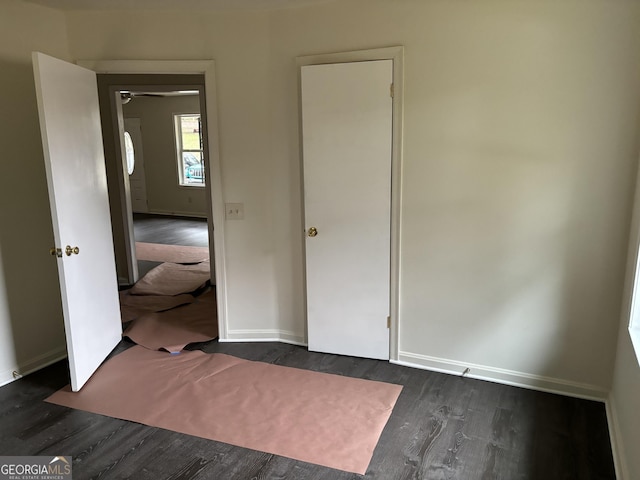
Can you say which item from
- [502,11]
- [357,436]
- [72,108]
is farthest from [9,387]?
[502,11]

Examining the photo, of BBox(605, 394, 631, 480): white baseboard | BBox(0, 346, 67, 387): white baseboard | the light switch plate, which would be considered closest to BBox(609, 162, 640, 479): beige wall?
BBox(605, 394, 631, 480): white baseboard

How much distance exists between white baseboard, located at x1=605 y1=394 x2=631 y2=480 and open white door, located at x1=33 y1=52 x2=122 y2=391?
2873mm

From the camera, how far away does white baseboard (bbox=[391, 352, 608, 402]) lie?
2.72 m

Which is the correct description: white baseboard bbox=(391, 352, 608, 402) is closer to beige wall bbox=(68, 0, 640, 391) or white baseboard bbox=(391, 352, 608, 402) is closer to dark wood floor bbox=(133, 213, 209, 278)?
beige wall bbox=(68, 0, 640, 391)

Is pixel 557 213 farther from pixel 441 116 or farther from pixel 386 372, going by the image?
pixel 386 372

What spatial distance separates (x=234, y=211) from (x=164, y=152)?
7385 millimetres

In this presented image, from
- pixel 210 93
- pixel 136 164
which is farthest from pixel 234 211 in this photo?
pixel 136 164

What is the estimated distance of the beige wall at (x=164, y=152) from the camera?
9898mm

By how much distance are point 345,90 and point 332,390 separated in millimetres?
1879

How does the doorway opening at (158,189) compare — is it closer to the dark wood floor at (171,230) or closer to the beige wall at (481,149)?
the dark wood floor at (171,230)

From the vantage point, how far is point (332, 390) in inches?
114

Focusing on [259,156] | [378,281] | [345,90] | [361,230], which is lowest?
[378,281]

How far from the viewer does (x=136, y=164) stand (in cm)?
1042

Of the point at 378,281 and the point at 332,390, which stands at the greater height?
the point at 378,281
